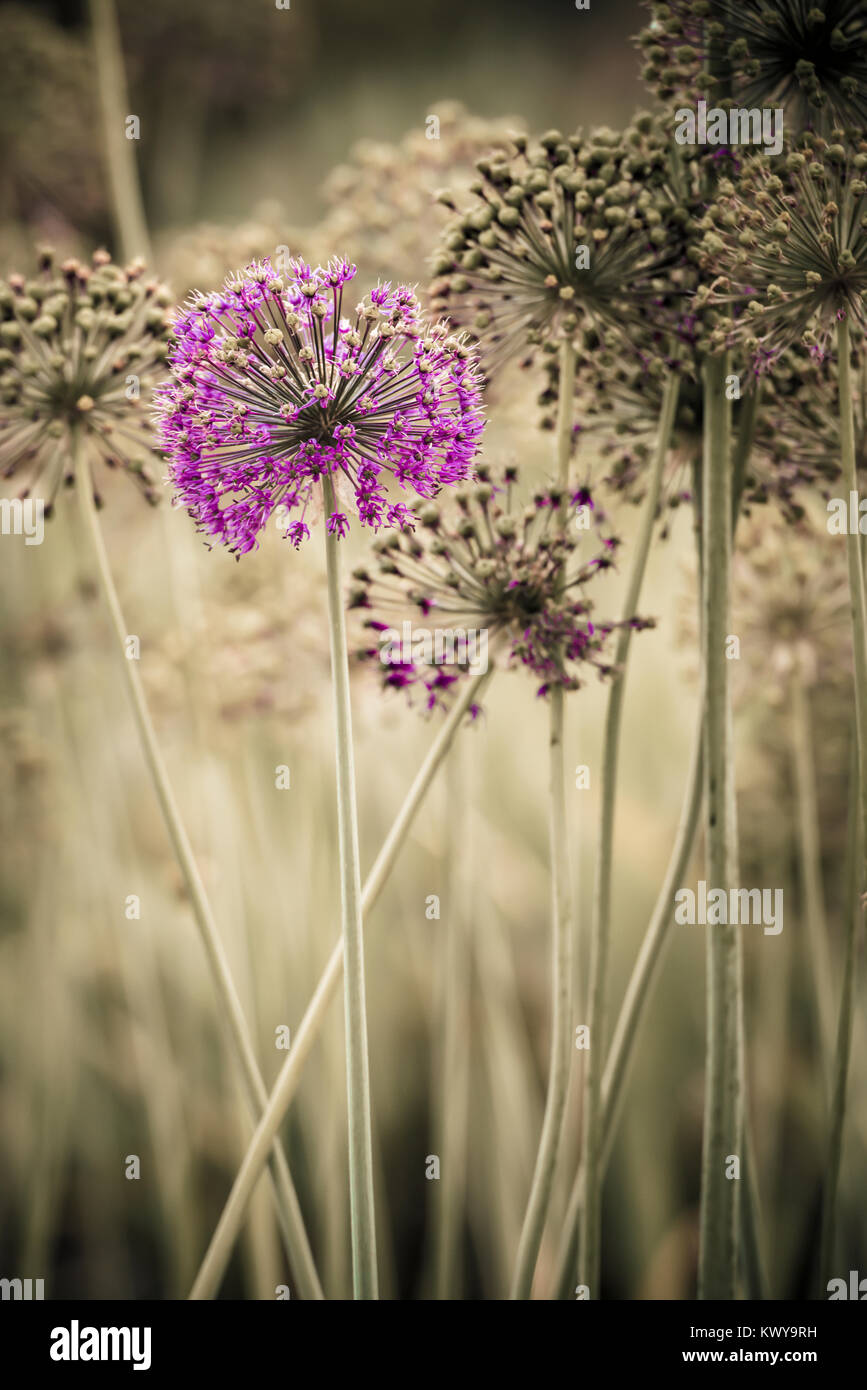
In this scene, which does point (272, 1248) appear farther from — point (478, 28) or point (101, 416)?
point (478, 28)

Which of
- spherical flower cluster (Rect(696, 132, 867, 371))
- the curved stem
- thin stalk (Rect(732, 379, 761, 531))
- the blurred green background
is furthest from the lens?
the blurred green background

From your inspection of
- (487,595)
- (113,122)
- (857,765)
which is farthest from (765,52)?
(113,122)

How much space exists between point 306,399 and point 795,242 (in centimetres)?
70

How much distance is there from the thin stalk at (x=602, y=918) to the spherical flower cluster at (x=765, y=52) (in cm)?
43

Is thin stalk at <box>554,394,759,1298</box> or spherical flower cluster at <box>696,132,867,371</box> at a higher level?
spherical flower cluster at <box>696,132,867,371</box>

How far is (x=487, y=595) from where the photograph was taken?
1.36 m

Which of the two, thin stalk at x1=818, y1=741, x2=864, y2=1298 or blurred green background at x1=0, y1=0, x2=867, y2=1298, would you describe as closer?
thin stalk at x1=818, y1=741, x2=864, y2=1298

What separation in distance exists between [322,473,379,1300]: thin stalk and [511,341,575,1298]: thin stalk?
254 mm

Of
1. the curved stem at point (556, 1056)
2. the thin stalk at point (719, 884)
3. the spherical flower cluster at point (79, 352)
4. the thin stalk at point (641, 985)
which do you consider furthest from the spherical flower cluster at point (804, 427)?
the spherical flower cluster at point (79, 352)

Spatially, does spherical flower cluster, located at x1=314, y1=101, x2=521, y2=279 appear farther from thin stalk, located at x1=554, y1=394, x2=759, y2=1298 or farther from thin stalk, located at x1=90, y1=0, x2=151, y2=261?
thin stalk, located at x1=554, y1=394, x2=759, y2=1298

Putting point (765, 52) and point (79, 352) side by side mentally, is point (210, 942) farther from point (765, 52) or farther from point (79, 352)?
point (765, 52)

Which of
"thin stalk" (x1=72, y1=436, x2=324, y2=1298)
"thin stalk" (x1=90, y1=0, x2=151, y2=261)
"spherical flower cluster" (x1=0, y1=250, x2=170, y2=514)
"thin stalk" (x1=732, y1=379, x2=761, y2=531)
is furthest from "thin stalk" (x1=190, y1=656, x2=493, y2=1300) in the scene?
"thin stalk" (x1=90, y1=0, x2=151, y2=261)

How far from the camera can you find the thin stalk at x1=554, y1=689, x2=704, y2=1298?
1.47m
